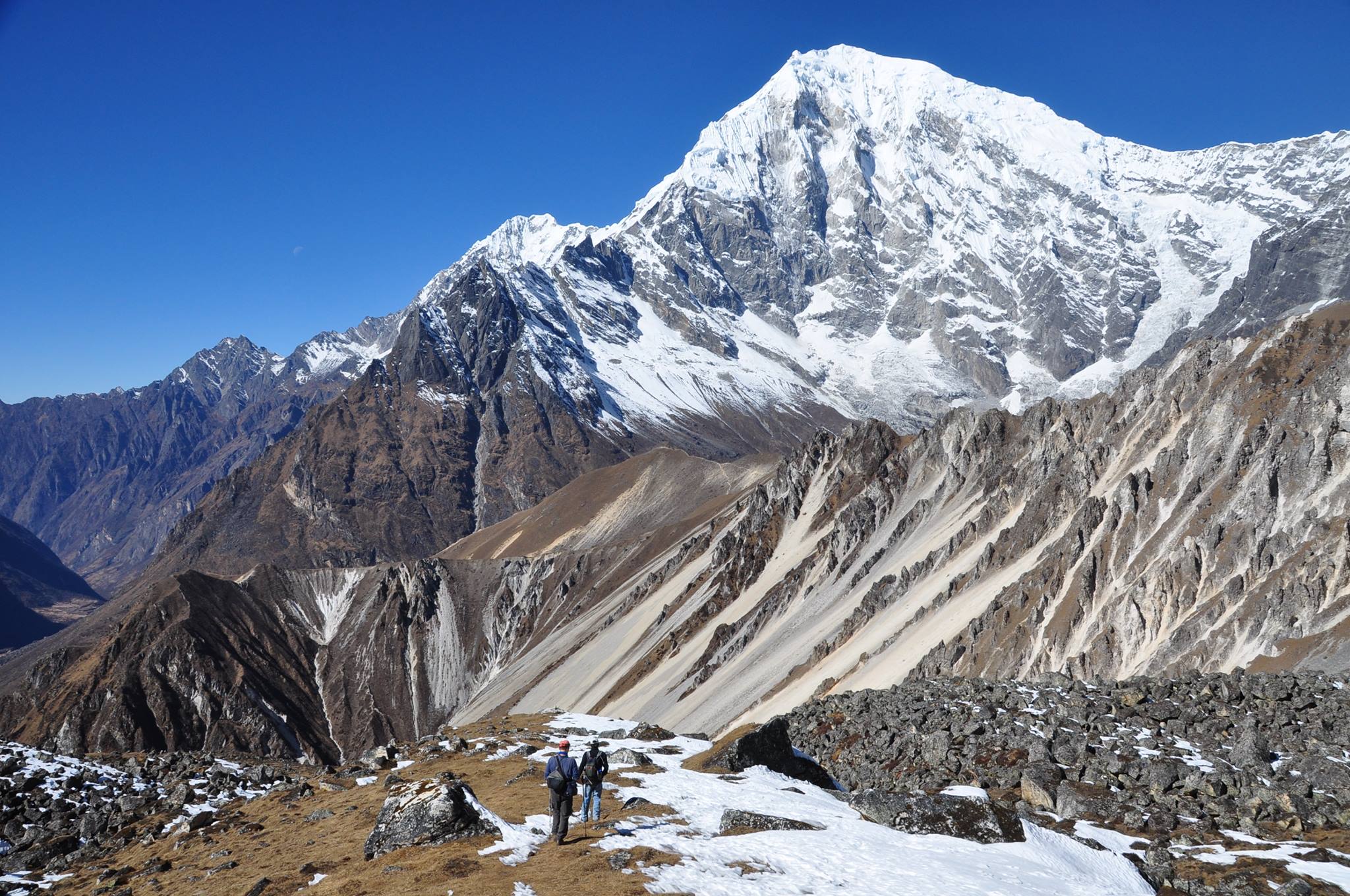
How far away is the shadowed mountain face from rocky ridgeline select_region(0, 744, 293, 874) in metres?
64.3

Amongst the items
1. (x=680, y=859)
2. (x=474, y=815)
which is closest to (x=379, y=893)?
(x=474, y=815)

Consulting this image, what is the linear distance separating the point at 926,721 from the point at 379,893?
27.2 metres

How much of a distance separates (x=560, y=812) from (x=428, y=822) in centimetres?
381

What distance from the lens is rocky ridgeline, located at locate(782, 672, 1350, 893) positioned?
3047 cm

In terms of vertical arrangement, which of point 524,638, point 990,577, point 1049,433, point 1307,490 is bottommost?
point 524,638

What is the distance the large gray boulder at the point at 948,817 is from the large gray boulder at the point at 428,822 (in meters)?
12.1

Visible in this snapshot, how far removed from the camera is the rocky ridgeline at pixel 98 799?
3291 centimetres

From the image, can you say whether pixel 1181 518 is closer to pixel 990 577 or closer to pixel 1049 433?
pixel 990 577

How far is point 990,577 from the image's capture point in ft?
345

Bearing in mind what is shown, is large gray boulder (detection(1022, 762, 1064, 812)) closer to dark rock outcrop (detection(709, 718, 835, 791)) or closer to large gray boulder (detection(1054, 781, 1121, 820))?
large gray boulder (detection(1054, 781, 1121, 820))

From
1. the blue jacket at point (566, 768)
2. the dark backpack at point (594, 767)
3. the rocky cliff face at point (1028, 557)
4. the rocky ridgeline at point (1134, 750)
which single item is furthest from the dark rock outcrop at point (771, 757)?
the rocky cliff face at point (1028, 557)

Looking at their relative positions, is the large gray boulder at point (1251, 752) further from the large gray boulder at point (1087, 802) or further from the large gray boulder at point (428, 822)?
the large gray boulder at point (428, 822)

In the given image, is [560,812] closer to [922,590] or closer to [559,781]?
[559,781]

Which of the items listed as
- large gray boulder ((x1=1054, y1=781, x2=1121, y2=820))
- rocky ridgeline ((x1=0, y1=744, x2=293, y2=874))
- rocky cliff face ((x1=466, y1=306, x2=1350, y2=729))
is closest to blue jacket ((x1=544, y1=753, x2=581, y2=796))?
rocky ridgeline ((x1=0, y1=744, x2=293, y2=874))
